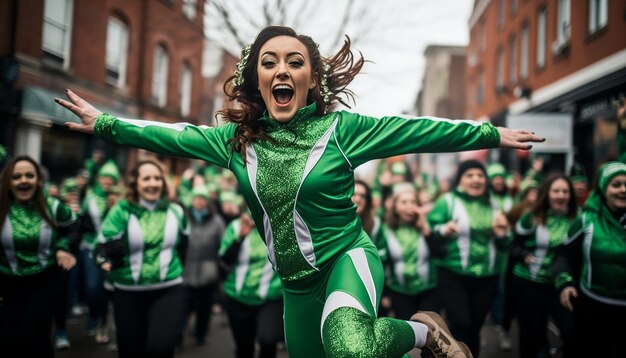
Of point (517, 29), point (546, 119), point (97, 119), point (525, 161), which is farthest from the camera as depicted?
point (517, 29)

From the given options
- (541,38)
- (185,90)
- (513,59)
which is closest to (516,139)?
(541,38)

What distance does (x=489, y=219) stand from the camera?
5.37 metres

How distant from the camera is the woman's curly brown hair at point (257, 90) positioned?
2814 mm

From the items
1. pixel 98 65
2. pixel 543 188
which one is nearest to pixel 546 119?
pixel 543 188

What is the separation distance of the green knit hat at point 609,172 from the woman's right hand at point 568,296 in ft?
2.82

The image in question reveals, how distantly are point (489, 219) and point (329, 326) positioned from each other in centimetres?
349

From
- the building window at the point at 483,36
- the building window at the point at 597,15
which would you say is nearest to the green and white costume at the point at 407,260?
the building window at the point at 597,15

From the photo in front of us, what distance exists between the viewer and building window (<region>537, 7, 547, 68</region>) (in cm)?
1611

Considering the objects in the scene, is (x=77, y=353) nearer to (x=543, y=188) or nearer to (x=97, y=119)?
(x=97, y=119)

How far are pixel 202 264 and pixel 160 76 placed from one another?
1391 cm

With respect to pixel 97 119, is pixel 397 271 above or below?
below

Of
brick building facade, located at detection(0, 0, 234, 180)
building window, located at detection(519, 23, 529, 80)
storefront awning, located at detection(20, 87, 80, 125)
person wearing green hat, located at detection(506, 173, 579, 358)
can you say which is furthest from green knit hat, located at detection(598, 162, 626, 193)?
building window, located at detection(519, 23, 529, 80)

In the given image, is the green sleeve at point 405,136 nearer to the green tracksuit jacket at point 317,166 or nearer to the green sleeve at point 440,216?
the green tracksuit jacket at point 317,166

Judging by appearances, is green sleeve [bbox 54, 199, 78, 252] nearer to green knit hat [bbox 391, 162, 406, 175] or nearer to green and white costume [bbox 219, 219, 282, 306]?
green and white costume [bbox 219, 219, 282, 306]
